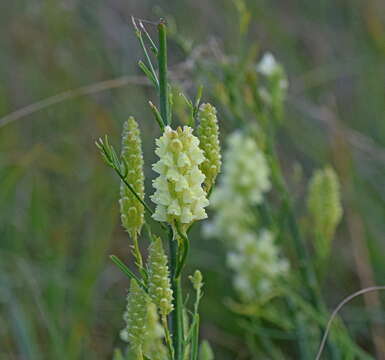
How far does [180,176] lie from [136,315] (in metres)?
0.17

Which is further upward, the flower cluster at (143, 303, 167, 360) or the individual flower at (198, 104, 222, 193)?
the individual flower at (198, 104, 222, 193)

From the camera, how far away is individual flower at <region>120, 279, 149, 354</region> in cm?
78

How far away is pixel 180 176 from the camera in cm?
71

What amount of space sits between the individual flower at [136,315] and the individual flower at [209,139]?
0.14 m

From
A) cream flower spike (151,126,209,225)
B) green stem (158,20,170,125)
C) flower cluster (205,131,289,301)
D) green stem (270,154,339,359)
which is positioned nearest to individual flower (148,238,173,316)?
cream flower spike (151,126,209,225)

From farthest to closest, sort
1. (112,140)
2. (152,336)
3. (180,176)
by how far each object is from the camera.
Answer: (112,140) → (152,336) → (180,176)

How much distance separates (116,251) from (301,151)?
80cm

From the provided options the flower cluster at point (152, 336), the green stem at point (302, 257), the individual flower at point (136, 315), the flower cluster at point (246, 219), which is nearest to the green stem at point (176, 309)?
the individual flower at point (136, 315)

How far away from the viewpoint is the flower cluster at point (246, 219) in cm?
173

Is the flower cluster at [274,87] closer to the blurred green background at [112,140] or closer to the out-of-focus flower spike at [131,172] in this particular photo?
the blurred green background at [112,140]

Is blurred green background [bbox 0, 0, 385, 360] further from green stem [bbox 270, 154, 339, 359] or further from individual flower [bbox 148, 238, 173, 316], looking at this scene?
individual flower [bbox 148, 238, 173, 316]

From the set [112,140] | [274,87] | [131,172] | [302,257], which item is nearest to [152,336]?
[131,172]

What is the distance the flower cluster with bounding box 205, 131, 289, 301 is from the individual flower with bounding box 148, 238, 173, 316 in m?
0.93

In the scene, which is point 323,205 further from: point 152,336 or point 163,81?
point 163,81
